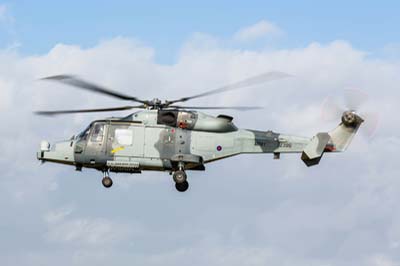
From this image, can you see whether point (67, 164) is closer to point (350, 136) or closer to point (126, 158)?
point (126, 158)

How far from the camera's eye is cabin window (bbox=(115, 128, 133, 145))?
3123 centimetres

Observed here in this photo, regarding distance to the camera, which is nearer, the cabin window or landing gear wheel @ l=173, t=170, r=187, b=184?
landing gear wheel @ l=173, t=170, r=187, b=184

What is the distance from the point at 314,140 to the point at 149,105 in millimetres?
9122

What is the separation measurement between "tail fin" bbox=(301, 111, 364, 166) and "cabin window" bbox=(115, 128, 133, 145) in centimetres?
937

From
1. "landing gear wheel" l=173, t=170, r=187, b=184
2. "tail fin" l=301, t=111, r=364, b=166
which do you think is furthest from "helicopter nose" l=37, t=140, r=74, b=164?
"tail fin" l=301, t=111, r=364, b=166

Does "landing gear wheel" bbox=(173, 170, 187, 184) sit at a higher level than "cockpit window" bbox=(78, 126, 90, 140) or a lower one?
lower

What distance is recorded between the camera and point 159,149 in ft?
102

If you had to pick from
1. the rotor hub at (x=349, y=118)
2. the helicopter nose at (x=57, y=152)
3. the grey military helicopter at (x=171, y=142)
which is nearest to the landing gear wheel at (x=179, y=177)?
the grey military helicopter at (x=171, y=142)

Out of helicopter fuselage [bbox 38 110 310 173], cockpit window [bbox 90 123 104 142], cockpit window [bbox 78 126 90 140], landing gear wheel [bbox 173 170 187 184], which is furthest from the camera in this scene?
cockpit window [bbox 78 126 90 140]

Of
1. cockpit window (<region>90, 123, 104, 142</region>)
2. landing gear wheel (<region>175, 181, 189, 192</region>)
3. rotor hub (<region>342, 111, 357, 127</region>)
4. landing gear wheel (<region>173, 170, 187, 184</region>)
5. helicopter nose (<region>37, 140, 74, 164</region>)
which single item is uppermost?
rotor hub (<region>342, 111, 357, 127</region>)

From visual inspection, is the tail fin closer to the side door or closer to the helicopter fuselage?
the helicopter fuselage

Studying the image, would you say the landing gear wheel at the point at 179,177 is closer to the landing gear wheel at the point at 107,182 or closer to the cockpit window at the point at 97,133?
the landing gear wheel at the point at 107,182

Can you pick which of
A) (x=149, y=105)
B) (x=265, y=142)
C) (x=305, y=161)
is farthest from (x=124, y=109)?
(x=305, y=161)

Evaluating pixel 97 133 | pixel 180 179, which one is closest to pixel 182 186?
pixel 180 179
